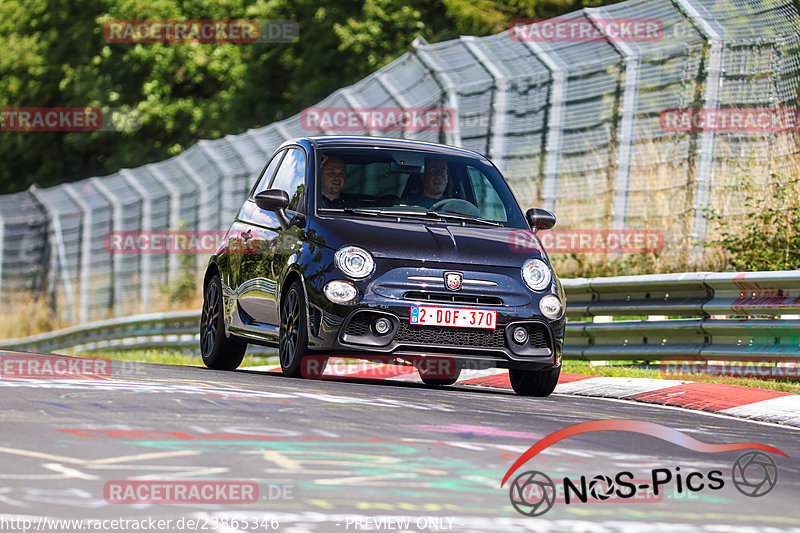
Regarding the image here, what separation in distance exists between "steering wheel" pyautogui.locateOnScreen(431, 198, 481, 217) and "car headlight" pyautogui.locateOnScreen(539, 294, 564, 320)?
108cm

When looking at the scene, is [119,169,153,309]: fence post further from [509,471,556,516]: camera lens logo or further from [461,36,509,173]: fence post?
[509,471,556,516]: camera lens logo

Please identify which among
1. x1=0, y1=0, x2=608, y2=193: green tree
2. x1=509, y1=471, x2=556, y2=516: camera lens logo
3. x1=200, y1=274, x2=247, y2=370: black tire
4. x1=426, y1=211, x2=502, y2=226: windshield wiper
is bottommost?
x1=509, y1=471, x2=556, y2=516: camera lens logo

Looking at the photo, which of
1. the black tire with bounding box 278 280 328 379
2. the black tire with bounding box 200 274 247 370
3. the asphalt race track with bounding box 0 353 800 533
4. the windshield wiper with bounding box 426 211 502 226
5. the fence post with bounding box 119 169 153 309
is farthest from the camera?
the fence post with bounding box 119 169 153 309

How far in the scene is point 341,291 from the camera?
10.2 m

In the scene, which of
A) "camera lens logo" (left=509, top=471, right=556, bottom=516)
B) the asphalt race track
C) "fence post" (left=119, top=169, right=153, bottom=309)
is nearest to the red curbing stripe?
the asphalt race track

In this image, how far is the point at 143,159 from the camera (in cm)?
4112

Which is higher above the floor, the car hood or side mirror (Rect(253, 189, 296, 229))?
side mirror (Rect(253, 189, 296, 229))

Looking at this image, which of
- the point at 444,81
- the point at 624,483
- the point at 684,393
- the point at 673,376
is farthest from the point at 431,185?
the point at 444,81

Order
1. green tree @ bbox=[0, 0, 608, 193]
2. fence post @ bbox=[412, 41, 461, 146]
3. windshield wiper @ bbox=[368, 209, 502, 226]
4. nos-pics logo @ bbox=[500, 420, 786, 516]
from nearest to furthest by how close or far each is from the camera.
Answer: nos-pics logo @ bbox=[500, 420, 786, 516]
windshield wiper @ bbox=[368, 209, 502, 226]
fence post @ bbox=[412, 41, 461, 146]
green tree @ bbox=[0, 0, 608, 193]

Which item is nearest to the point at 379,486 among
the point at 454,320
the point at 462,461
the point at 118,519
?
the point at 462,461

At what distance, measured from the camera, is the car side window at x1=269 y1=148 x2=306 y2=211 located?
37.7 feet

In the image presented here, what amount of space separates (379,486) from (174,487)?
0.83m

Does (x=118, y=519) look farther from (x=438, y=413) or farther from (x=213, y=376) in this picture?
(x=213, y=376)

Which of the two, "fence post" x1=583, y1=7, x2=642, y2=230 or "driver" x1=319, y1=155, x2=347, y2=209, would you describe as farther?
"fence post" x1=583, y1=7, x2=642, y2=230
